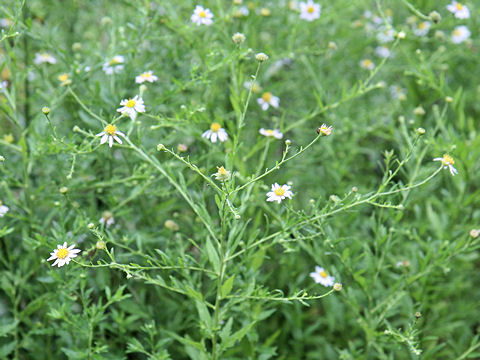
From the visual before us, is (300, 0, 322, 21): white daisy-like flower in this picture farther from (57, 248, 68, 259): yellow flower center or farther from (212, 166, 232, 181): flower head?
(57, 248, 68, 259): yellow flower center

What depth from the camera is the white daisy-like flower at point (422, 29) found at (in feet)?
8.26

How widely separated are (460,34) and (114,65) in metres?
1.63

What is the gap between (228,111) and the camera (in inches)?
88.7

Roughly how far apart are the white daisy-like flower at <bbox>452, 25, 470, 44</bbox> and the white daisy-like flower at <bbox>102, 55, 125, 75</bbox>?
152cm

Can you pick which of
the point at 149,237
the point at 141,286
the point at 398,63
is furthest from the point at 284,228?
the point at 398,63

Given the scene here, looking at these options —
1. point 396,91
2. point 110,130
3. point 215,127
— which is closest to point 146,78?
point 215,127

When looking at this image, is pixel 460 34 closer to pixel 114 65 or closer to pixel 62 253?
pixel 114 65

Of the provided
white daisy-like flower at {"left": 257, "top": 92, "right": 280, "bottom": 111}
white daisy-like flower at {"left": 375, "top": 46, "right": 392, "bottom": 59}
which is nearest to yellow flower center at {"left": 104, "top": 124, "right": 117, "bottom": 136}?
white daisy-like flower at {"left": 257, "top": 92, "right": 280, "bottom": 111}

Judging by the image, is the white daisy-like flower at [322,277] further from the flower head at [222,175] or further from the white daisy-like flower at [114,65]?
the white daisy-like flower at [114,65]

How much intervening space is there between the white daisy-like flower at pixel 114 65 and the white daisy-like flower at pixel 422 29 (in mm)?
1389

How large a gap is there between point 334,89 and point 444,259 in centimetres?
118

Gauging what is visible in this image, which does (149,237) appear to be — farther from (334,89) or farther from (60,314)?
(334,89)

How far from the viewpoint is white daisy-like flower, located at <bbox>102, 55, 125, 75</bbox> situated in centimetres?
189

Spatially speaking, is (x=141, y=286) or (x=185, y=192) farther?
(x=141, y=286)
